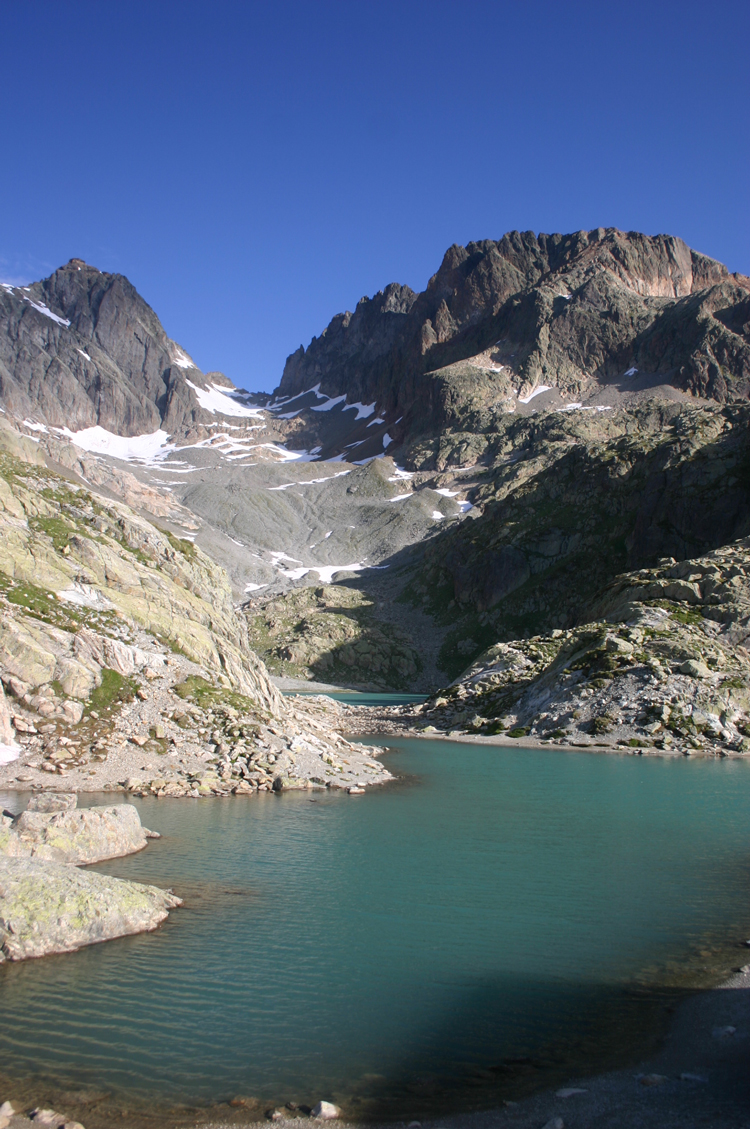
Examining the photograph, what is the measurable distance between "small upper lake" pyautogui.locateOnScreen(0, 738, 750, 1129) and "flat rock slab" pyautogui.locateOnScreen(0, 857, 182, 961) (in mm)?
322

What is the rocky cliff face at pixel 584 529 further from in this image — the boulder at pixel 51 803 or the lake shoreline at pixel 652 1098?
the lake shoreline at pixel 652 1098

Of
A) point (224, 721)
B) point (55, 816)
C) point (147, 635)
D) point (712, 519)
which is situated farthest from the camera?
point (712, 519)

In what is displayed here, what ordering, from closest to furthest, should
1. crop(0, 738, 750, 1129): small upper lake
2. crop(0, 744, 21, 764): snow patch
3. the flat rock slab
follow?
crop(0, 738, 750, 1129): small upper lake, the flat rock slab, crop(0, 744, 21, 764): snow patch

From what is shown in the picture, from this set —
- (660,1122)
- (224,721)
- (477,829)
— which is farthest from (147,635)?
(660,1122)

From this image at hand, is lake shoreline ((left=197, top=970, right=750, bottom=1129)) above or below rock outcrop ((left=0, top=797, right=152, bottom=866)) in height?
below

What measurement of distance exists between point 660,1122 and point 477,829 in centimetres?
1682

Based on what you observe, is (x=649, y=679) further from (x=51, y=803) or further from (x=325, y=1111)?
(x=325, y=1111)

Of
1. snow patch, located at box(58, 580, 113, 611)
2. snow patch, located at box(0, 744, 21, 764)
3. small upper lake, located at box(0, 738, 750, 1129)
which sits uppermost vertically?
snow patch, located at box(58, 580, 113, 611)

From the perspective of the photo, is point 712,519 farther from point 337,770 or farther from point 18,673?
point 18,673

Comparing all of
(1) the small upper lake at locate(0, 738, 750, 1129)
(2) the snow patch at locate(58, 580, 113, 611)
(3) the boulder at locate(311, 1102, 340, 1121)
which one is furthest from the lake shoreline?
(2) the snow patch at locate(58, 580, 113, 611)

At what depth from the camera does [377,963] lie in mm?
12883

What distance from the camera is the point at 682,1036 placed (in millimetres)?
10062

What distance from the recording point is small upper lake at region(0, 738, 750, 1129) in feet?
30.1

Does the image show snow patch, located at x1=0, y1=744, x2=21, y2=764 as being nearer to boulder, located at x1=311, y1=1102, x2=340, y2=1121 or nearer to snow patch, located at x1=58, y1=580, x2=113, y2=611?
snow patch, located at x1=58, y1=580, x2=113, y2=611
